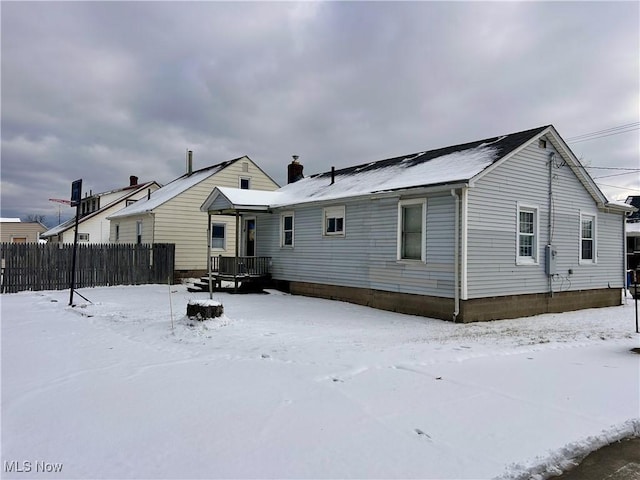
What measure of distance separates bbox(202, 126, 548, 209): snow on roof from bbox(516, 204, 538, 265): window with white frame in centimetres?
184

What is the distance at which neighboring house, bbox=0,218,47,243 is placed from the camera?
147 feet

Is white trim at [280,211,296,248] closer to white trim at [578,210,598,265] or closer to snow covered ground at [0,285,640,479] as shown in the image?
snow covered ground at [0,285,640,479]

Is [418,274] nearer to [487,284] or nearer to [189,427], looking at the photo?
[487,284]

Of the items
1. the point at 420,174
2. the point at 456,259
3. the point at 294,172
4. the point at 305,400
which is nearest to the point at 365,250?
the point at 420,174

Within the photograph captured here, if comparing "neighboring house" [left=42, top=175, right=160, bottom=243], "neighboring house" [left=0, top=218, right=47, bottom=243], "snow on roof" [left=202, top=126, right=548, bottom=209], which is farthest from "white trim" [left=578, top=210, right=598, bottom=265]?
"neighboring house" [left=0, top=218, right=47, bottom=243]

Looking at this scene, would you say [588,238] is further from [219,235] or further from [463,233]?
[219,235]

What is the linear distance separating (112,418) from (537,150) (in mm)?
12201

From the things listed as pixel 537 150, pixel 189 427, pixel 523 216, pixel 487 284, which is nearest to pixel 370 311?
pixel 487 284

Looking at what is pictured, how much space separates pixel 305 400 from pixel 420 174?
9222mm

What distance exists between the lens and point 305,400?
502 cm

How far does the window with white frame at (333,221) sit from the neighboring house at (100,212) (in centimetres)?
2135

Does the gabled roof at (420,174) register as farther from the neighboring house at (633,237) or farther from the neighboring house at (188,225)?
the neighboring house at (633,237)

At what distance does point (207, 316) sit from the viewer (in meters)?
9.12

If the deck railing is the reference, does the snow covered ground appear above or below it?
below
